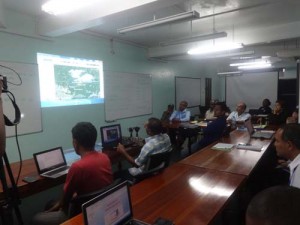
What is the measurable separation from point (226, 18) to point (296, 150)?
→ 264cm

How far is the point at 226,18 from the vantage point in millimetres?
3678

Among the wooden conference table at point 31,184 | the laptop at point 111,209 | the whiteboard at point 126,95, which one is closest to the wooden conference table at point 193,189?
the laptop at point 111,209

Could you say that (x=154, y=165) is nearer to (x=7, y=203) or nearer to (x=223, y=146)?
(x=223, y=146)

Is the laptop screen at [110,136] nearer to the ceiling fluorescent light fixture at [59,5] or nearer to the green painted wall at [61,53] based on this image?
the green painted wall at [61,53]

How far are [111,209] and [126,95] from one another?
3988 millimetres

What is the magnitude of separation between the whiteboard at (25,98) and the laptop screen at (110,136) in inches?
46.5

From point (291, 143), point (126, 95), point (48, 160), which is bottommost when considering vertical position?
point (48, 160)

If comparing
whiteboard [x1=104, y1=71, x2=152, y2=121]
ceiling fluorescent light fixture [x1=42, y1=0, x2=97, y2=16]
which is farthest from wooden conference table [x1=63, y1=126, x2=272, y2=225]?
Result: whiteboard [x1=104, y1=71, x2=152, y2=121]

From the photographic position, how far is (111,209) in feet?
3.90

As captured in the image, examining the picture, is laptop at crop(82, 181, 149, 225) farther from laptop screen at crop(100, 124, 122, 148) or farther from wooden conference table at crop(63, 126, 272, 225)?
laptop screen at crop(100, 124, 122, 148)

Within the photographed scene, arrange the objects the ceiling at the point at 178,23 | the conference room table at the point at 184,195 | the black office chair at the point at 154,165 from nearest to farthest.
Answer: the conference room table at the point at 184,195, the black office chair at the point at 154,165, the ceiling at the point at 178,23

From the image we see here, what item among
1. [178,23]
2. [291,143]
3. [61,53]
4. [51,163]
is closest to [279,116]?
[178,23]

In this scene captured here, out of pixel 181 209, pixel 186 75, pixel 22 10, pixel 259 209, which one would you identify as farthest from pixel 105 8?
pixel 186 75

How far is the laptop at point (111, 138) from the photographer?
3.00 metres
